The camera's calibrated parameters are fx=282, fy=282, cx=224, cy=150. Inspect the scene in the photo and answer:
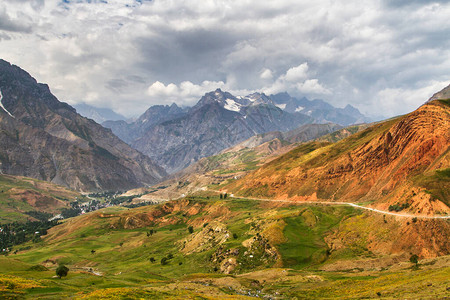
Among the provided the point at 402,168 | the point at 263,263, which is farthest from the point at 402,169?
the point at 263,263

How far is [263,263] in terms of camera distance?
106 metres

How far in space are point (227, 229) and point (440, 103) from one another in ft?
436

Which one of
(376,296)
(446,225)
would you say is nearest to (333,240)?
(446,225)

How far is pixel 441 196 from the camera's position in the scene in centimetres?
10244

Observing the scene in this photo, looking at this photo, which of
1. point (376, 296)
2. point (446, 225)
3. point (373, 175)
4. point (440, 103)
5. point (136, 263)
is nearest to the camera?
point (376, 296)

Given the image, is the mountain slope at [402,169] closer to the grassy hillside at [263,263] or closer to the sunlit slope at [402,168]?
the sunlit slope at [402,168]

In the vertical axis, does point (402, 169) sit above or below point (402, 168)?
below

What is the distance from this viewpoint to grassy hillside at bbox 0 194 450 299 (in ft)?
195

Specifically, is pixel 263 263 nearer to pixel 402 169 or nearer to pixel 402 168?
pixel 402 169

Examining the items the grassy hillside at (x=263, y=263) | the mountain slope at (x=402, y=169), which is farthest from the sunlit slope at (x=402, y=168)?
the grassy hillside at (x=263, y=263)

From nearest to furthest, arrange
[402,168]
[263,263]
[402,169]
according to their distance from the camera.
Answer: [263,263] → [402,169] → [402,168]

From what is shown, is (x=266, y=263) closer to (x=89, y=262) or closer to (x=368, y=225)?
(x=368, y=225)

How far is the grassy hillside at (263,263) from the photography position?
195 ft

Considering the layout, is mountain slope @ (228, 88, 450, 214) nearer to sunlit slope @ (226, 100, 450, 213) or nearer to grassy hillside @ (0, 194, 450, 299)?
sunlit slope @ (226, 100, 450, 213)
